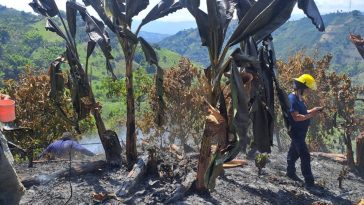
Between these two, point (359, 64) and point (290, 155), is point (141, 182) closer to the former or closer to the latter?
point (290, 155)

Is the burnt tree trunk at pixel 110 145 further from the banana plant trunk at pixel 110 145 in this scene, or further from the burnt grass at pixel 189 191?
the burnt grass at pixel 189 191

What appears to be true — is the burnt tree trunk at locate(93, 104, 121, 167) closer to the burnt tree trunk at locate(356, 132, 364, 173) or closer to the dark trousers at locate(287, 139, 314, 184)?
the dark trousers at locate(287, 139, 314, 184)

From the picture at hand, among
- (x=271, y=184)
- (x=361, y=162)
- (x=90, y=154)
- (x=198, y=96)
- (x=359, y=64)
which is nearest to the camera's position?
(x=271, y=184)

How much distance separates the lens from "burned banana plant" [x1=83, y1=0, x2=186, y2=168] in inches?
273

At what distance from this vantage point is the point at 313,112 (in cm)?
703

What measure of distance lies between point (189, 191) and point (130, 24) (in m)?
2.90

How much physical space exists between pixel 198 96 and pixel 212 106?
8118 millimetres

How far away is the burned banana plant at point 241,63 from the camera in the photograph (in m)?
5.16

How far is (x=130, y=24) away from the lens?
282 inches

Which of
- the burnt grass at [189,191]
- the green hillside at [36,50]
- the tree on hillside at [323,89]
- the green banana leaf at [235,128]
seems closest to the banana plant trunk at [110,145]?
the burnt grass at [189,191]

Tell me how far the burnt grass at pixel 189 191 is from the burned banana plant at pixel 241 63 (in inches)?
23.9

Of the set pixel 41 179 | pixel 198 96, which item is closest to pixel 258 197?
pixel 41 179

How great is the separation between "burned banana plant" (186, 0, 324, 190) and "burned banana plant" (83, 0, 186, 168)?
124cm

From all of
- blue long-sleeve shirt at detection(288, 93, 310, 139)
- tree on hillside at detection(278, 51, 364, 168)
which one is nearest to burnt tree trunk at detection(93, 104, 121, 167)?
blue long-sleeve shirt at detection(288, 93, 310, 139)
